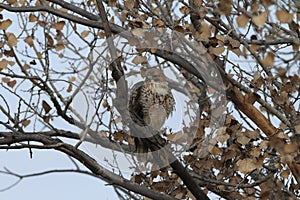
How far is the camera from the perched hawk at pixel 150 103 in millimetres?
3104

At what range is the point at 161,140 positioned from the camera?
3154 mm

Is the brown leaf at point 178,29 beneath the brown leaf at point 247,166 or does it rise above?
above

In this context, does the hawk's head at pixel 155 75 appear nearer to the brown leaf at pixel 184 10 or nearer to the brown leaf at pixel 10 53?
the brown leaf at pixel 184 10

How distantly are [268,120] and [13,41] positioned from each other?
4.49 feet

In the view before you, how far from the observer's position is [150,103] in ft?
10.4

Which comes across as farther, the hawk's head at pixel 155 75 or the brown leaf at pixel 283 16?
the hawk's head at pixel 155 75

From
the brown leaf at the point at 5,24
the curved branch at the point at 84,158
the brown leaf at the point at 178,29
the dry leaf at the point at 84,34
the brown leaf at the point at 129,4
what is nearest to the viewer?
the curved branch at the point at 84,158

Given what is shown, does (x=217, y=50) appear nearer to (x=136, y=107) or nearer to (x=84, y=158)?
(x=136, y=107)

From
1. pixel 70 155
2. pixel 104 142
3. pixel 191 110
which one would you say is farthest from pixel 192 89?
pixel 70 155

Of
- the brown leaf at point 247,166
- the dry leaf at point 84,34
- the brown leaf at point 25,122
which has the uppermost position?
the dry leaf at point 84,34

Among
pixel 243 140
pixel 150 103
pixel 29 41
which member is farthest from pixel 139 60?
pixel 29 41

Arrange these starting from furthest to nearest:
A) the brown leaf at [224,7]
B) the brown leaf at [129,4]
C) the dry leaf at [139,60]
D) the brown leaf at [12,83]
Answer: the brown leaf at [12,83]
the brown leaf at [129,4]
the dry leaf at [139,60]
the brown leaf at [224,7]

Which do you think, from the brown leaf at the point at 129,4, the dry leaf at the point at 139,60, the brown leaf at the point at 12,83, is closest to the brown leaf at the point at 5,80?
the brown leaf at the point at 12,83

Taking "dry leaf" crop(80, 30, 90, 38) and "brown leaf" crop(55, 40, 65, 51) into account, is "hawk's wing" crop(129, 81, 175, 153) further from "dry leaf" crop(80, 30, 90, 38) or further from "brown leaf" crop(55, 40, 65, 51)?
"brown leaf" crop(55, 40, 65, 51)
